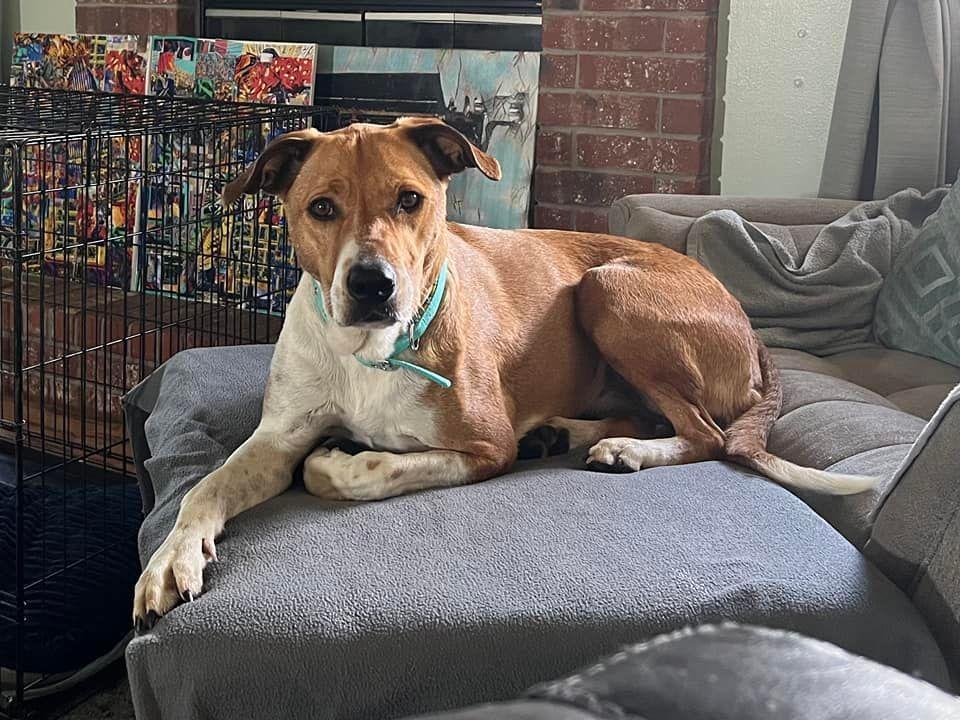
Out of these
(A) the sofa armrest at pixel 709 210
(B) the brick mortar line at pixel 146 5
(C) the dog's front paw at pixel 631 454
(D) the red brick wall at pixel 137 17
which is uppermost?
(B) the brick mortar line at pixel 146 5

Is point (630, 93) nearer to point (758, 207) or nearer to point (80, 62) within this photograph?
point (758, 207)

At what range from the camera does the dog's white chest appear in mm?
1769

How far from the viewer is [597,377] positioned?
2.17 m

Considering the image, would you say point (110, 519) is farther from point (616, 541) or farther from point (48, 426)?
point (616, 541)

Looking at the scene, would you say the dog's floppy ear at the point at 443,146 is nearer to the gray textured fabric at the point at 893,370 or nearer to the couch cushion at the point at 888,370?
the couch cushion at the point at 888,370

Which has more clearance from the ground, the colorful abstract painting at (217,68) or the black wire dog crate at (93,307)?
the colorful abstract painting at (217,68)

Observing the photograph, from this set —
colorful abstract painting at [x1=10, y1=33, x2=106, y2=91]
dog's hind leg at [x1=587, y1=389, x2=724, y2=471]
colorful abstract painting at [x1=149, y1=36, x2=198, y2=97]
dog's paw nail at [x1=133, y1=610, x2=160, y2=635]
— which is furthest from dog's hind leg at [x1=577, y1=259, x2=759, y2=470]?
colorful abstract painting at [x1=10, y1=33, x2=106, y2=91]

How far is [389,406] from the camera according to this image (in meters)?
1.77

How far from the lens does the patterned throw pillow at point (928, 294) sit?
91.6 inches

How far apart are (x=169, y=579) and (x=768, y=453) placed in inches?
39.1

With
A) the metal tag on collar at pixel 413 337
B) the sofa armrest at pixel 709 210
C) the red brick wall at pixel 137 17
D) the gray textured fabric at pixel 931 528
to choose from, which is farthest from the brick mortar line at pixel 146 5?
the gray textured fabric at pixel 931 528

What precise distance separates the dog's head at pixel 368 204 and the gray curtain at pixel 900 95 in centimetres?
125

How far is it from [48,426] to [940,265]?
2516mm

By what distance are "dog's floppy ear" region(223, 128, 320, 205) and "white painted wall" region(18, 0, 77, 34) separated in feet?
7.49
